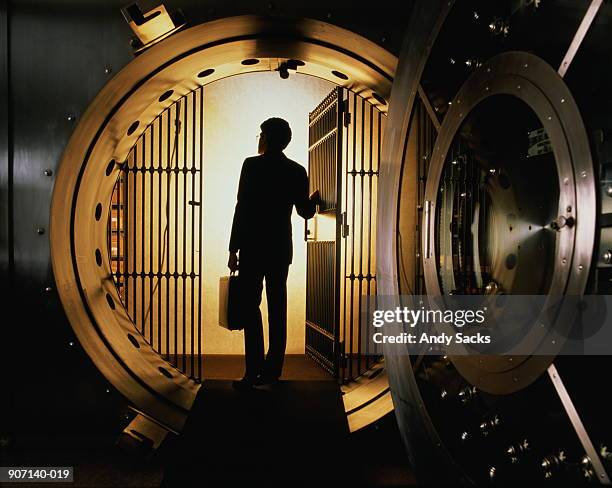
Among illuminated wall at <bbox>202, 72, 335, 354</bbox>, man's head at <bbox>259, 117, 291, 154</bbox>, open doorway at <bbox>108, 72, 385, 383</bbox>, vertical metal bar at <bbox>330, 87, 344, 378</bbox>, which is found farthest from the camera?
illuminated wall at <bbox>202, 72, 335, 354</bbox>

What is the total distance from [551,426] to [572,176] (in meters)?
0.48

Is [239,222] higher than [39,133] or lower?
lower

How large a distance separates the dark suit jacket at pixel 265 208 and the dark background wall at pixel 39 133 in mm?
705

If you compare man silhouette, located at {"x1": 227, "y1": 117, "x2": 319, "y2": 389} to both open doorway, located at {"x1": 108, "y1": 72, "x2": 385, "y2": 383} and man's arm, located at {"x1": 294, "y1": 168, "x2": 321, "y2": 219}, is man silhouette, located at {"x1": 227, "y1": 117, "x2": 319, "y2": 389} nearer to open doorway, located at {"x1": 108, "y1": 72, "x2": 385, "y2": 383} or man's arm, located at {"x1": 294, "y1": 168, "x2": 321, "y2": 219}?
man's arm, located at {"x1": 294, "y1": 168, "x2": 321, "y2": 219}

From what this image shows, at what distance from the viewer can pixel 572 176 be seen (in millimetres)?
995

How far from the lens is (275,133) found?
268 centimetres

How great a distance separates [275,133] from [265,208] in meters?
0.35

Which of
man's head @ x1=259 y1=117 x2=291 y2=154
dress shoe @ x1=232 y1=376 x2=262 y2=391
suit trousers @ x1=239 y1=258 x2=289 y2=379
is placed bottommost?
dress shoe @ x1=232 y1=376 x2=262 y2=391

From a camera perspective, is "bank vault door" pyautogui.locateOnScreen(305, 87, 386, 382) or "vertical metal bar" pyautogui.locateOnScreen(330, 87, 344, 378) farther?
"bank vault door" pyautogui.locateOnScreen(305, 87, 386, 382)

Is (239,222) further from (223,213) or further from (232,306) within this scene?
(223,213)

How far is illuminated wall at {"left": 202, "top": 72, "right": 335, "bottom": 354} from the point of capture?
5.00m

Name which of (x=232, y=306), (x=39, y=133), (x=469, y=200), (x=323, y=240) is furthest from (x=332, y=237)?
(x=469, y=200)

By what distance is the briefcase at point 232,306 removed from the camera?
103 inches

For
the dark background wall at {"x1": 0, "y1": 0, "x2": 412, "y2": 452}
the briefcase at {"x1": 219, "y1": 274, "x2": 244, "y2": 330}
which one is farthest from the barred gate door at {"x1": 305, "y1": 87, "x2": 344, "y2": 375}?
the dark background wall at {"x1": 0, "y1": 0, "x2": 412, "y2": 452}
